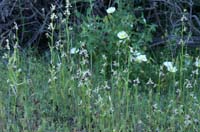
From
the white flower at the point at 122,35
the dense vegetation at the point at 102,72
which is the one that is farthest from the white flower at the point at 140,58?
the white flower at the point at 122,35

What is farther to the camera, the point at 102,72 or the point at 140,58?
the point at 140,58

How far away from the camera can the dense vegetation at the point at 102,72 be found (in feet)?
11.7

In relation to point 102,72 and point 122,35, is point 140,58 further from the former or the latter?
point 102,72

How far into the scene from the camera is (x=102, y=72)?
13.0 ft

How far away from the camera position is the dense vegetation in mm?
3570

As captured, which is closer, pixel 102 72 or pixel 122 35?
pixel 102 72

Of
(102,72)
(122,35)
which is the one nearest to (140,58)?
(122,35)

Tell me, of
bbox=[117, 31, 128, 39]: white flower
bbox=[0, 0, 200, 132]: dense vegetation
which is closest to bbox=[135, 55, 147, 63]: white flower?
bbox=[0, 0, 200, 132]: dense vegetation

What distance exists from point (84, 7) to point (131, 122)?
6.74ft

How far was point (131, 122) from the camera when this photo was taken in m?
3.57

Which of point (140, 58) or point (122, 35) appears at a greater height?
point (122, 35)

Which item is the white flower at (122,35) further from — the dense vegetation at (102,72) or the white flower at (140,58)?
the white flower at (140,58)

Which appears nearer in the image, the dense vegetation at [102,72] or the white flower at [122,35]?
the dense vegetation at [102,72]

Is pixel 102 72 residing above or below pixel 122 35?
below
